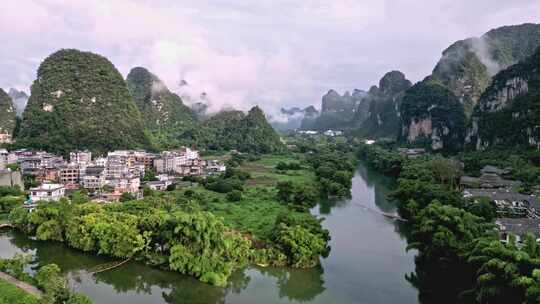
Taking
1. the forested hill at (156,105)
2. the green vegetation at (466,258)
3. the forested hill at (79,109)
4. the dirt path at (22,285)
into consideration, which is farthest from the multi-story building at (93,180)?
the forested hill at (156,105)

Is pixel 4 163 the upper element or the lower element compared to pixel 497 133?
lower

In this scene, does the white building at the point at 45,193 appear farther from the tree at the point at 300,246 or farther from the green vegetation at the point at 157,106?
the green vegetation at the point at 157,106

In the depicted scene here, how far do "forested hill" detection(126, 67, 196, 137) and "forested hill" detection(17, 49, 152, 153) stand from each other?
638 inches

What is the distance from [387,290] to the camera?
18078mm

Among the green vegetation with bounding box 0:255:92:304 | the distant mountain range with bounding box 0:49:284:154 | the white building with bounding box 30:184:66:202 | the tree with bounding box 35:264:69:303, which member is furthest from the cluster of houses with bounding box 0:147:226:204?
the tree with bounding box 35:264:69:303

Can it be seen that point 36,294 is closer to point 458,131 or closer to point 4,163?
point 4,163

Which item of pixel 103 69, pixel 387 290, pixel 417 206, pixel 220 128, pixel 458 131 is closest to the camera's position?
pixel 387 290

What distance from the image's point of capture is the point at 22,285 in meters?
16.2

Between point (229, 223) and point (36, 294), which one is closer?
point (36, 294)

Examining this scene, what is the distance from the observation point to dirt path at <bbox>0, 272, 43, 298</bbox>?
15594mm

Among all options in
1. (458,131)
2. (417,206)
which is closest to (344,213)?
(417,206)

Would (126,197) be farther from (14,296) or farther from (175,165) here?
(175,165)

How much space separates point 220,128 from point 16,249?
58.9m

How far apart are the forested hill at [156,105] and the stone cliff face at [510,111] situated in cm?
4640
